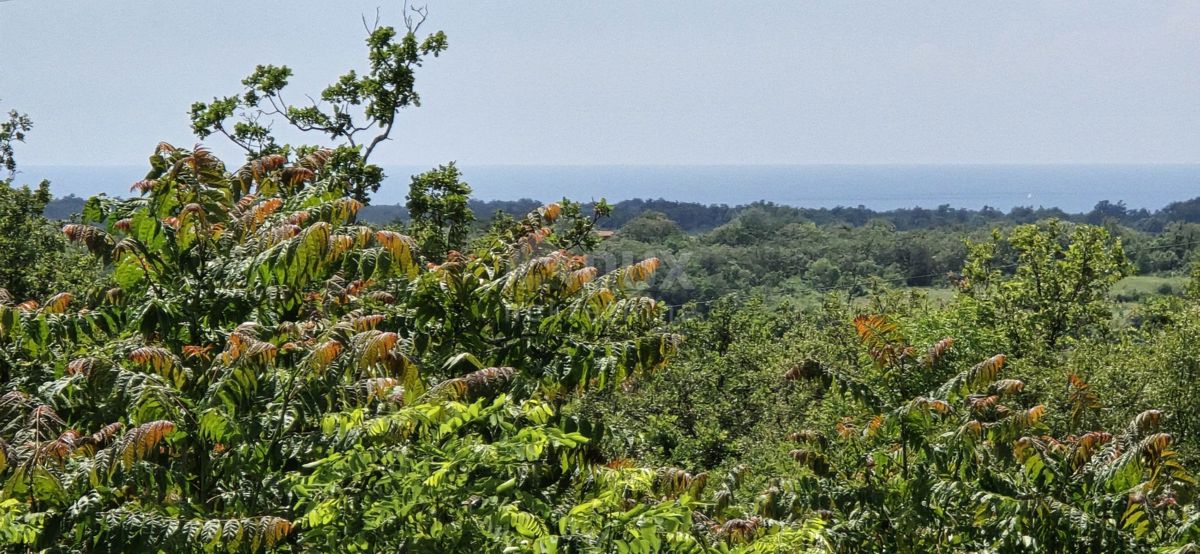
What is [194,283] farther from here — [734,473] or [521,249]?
[734,473]

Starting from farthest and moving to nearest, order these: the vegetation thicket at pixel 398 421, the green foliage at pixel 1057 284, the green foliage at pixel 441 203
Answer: the green foliage at pixel 1057 284 → the green foliage at pixel 441 203 → the vegetation thicket at pixel 398 421

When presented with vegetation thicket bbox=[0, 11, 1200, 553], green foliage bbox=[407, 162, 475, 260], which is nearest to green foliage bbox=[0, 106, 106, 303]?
green foliage bbox=[407, 162, 475, 260]

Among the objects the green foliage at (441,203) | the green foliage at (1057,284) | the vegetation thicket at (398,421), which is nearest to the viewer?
the vegetation thicket at (398,421)

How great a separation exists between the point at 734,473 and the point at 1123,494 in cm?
288

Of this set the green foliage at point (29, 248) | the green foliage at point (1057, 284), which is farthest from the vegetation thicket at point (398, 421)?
the green foliage at point (29, 248)

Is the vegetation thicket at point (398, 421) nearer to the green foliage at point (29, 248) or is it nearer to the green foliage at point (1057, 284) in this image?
the green foliage at point (1057, 284)

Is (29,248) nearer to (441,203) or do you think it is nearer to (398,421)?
(441,203)

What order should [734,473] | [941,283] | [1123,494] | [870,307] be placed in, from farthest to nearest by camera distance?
[941,283], [870,307], [734,473], [1123,494]

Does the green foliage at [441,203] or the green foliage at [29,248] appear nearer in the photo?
the green foliage at [441,203]

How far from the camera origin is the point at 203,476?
18.9 feet

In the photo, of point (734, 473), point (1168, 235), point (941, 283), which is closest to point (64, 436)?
point (734, 473)

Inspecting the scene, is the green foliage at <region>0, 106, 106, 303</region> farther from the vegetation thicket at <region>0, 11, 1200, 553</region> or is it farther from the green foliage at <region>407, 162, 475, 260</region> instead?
the vegetation thicket at <region>0, 11, 1200, 553</region>

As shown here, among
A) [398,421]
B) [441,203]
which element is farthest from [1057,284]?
[398,421]

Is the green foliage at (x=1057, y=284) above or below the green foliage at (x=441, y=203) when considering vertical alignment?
below
